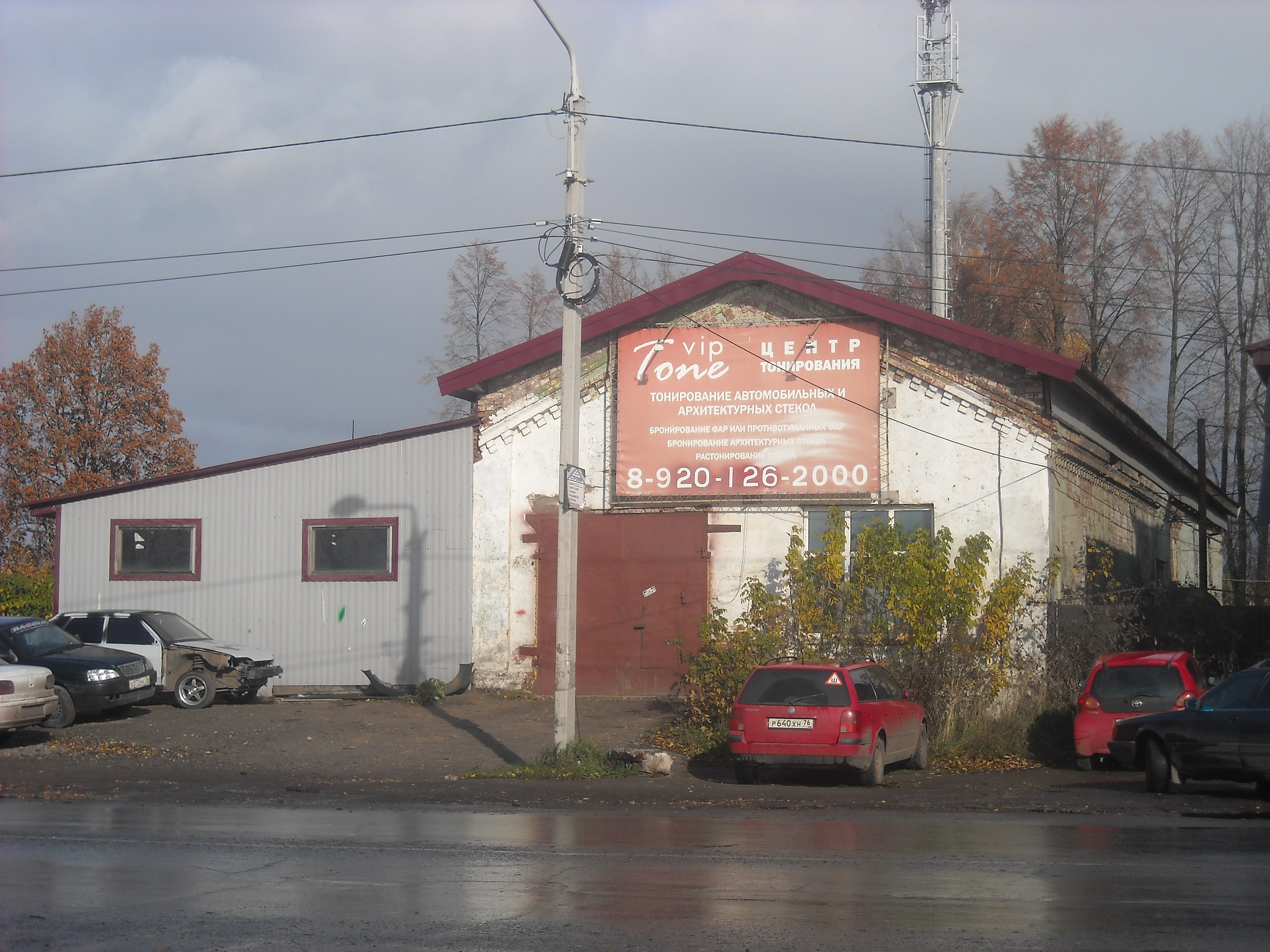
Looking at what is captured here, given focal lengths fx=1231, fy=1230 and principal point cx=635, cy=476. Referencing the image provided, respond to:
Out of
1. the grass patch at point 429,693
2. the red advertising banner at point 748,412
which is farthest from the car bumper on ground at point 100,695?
the red advertising banner at point 748,412

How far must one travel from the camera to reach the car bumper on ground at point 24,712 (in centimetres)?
1734

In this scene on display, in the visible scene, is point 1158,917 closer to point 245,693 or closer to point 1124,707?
point 1124,707

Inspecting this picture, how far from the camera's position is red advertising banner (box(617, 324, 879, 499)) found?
21.3 meters

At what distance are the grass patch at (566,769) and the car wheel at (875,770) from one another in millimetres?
2913

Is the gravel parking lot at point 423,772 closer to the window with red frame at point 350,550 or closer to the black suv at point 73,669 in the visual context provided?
the black suv at point 73,669

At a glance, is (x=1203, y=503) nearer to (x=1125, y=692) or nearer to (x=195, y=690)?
(x=1125, y=692)

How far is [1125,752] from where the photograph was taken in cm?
1469

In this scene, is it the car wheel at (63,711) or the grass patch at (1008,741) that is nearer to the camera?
the grass patch at (1008,741)

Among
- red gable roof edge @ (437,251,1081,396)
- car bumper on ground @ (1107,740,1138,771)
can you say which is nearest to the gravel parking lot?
car bumper on ground @ (1107,740,1138,771)

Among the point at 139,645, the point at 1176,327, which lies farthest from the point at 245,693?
the point at 1176,327

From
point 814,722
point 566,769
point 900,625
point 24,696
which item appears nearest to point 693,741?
point 566,769

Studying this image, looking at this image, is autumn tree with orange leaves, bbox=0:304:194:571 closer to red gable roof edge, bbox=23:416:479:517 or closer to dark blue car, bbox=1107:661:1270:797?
red gable roof edge, bbox=23:416:479:517

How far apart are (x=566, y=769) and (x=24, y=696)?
8.21 m

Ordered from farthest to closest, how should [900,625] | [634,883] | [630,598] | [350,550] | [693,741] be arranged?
[350,550]
[630,598]
[900,625]
[693,741]
[634,883]
